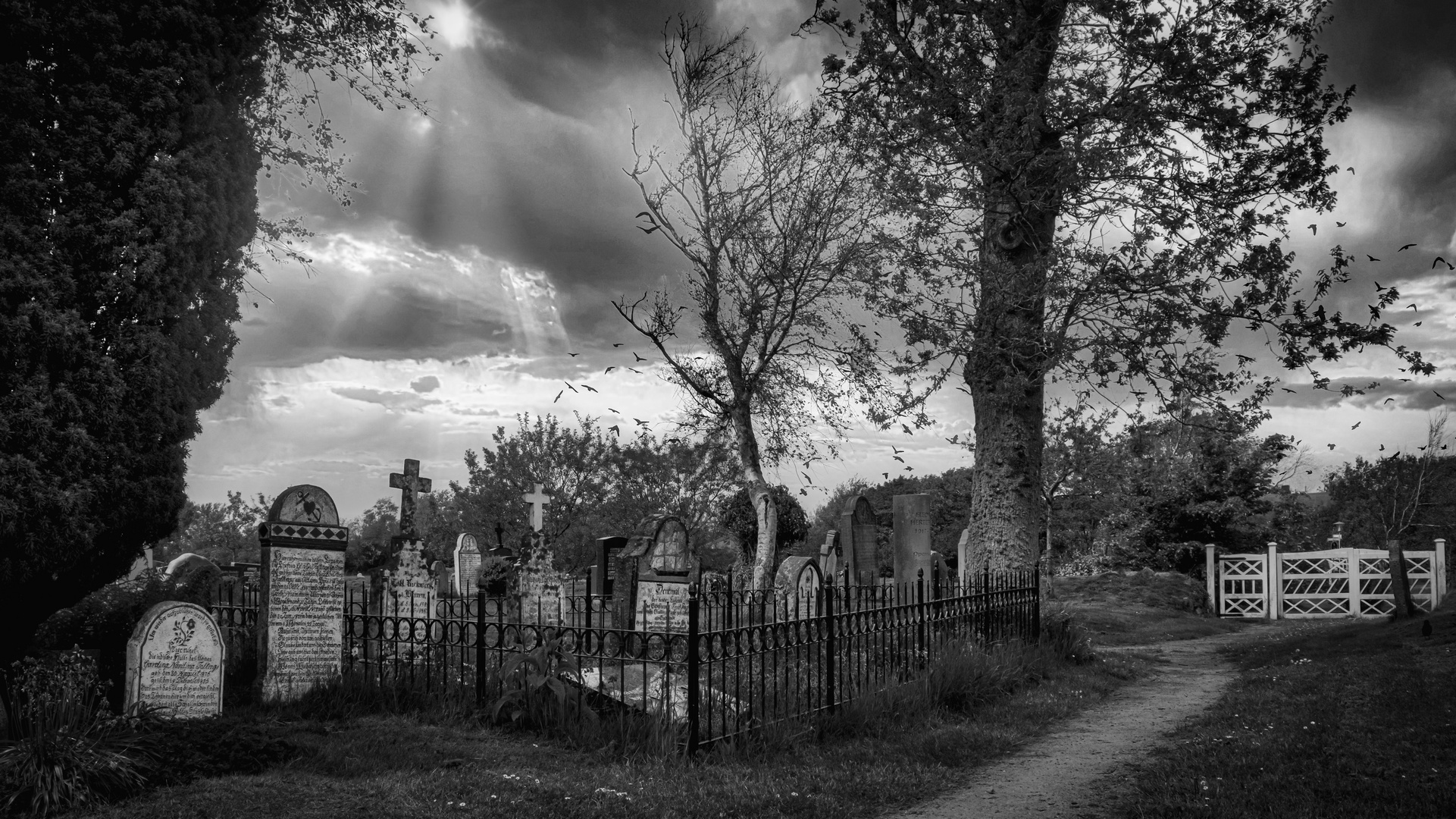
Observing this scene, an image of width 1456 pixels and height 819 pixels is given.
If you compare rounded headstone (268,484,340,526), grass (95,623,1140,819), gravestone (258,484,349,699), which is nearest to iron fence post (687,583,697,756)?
grass (95,623,1140,819)

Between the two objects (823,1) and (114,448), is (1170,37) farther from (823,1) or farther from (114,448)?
(114,448)

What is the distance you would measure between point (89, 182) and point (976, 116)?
426 inches

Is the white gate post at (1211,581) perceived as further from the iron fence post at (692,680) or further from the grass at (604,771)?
the iron fence post at (692,680)

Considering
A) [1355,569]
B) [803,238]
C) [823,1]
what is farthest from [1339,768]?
[1355,569]

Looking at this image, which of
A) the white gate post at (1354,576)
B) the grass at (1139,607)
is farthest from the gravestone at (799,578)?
the white gate post at (1354,576)

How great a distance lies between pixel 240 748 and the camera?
680cm

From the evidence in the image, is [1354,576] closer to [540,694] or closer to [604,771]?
[540,694]

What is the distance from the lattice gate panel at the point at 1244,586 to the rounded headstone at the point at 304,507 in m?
23.4

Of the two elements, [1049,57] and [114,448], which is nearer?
[114,448]

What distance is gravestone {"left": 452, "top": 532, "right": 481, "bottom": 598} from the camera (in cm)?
1686

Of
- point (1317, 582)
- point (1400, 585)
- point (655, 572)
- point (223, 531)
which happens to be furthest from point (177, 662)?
point (223, 531)

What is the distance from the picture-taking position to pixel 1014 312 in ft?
45.6

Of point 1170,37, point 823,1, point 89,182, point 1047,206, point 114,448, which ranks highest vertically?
point 823,1

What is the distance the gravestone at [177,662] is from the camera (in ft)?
25.6
